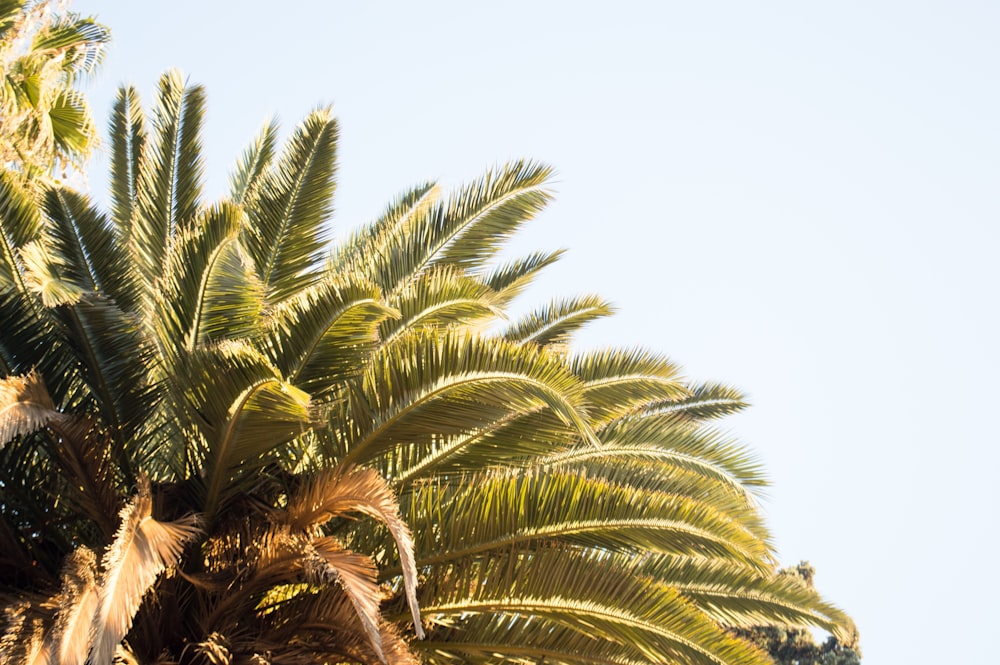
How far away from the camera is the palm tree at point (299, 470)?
6.34 meters

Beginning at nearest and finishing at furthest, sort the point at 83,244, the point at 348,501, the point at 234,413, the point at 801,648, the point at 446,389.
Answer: the point at 348,501, the point at 234,413, the point at 446,389, the point at 83,244, the point at 801,648

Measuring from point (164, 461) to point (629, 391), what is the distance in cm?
338

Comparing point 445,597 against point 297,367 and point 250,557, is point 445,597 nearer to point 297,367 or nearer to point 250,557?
point 250,557

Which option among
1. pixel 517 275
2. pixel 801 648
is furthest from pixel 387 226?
pixel 801 648

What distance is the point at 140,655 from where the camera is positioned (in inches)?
256

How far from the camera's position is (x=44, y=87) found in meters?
9.84

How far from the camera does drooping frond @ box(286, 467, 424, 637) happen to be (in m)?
5.81

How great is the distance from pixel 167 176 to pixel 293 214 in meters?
1.44

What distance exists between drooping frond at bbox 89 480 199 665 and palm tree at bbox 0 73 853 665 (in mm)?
22

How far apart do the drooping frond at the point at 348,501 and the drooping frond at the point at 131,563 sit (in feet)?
2.10

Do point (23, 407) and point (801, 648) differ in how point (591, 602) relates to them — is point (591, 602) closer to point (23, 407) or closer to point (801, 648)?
point (23, 407)

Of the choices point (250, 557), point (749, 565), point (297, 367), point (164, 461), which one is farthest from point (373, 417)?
point (749, 565)

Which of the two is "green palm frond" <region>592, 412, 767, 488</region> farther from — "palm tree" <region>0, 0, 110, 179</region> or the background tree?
the background tree

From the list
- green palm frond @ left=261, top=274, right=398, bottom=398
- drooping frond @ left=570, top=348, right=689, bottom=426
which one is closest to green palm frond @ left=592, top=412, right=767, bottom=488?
drooping frond @ left=570, top=348, right=689, bottom=426
